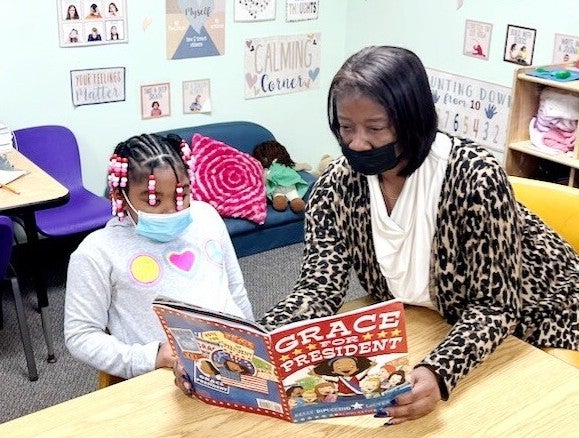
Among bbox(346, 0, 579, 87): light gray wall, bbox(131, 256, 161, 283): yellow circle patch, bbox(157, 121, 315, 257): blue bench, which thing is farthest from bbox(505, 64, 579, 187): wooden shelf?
bbox(131, 256, 161, 283): yellow circle patch

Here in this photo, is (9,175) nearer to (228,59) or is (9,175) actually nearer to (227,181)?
(227,181)

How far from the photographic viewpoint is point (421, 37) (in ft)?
12.9

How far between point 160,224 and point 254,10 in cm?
267

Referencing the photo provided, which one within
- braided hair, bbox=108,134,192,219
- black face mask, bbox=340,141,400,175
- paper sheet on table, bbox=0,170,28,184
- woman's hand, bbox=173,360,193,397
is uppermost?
black face mask, bbox=340,141,400,175

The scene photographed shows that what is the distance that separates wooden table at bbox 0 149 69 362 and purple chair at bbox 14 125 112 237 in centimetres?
36

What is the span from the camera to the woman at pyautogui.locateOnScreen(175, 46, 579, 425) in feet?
4.41

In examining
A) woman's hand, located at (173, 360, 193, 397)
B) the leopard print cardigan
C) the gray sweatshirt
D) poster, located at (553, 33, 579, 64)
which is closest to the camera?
woman's hand, located at (173, 360, 193, 397)

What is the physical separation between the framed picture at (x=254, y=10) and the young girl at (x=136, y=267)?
2.43 meters

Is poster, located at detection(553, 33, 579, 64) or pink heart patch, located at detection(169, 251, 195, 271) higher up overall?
Result: poster, located at detection(553, 33, 579, 64)

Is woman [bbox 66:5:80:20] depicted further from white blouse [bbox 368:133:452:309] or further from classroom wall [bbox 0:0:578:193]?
white blouse [bbox 368:133:452:309]

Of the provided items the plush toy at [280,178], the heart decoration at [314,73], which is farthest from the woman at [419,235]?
the heart decoration at [314,73]

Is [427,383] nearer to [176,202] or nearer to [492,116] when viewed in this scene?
[176,202]

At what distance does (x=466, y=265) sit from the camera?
1424mm

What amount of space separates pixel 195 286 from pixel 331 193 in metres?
0.39
